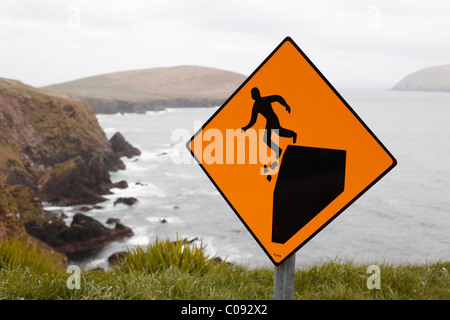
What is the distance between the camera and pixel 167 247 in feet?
16.4

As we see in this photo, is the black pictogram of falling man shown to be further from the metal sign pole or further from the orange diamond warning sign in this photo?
the metal sign pole

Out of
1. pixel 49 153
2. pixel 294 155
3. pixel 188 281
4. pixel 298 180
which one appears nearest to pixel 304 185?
pixel 298 180

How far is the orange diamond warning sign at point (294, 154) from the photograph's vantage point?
195 cm

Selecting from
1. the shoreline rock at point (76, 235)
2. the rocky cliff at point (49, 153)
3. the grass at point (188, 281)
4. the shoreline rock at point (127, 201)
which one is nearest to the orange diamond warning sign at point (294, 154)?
the grass at point (188, 281)

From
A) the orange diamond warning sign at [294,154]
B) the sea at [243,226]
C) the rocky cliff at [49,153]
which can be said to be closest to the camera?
the orange diamond warning sign at [294,154]

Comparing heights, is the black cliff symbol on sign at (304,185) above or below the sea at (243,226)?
above

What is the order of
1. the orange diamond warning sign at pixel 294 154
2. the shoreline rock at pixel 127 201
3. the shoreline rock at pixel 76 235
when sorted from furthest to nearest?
the shoreline rock at pixel 127 201, the shoreline rock at pixel 76 235, the orange diamond warning sign at pixel 294 154

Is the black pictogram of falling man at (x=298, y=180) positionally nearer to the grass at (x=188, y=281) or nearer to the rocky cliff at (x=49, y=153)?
the grass at (x=188, y=281)

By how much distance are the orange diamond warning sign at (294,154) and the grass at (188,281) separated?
1974mm

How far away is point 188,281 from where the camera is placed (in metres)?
3.95

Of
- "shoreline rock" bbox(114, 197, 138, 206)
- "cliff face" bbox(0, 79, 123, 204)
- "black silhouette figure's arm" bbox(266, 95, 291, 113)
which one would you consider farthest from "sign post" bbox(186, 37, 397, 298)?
"cliff face" bbox(0, 79, 123, 204)

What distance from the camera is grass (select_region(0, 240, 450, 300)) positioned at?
369cm

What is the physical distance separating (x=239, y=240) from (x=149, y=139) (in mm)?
62626
